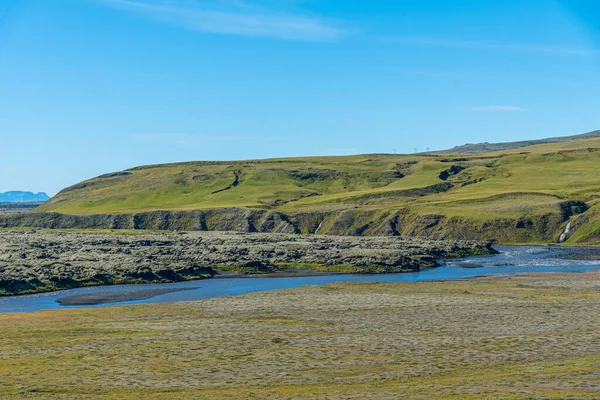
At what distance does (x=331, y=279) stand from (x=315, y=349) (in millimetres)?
58409

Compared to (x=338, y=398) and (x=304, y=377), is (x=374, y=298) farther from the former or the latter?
(x=338, y=398)

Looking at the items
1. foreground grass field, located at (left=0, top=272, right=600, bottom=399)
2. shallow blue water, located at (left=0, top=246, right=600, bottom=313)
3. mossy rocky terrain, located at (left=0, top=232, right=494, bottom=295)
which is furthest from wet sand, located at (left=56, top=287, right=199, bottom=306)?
foreground grass field, located at (left=0, top=272, right=600, bottom=399)

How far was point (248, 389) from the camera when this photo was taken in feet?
142

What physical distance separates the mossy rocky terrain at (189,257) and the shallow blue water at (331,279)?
4.38m

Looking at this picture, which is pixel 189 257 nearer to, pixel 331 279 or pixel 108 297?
pixel 331 279

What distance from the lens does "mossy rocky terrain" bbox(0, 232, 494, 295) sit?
105750 millimetres

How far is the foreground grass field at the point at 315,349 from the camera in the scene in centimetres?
4253

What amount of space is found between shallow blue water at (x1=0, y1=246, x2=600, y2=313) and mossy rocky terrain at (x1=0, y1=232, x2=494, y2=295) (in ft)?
14.4

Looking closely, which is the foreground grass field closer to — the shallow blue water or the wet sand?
the wet sand

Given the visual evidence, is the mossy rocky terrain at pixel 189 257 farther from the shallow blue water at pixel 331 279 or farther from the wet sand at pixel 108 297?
the wet sand at pixel 108 297

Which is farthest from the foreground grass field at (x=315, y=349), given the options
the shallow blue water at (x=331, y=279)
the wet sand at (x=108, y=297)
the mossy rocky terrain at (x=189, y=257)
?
the mossy rocky terrain at (x=189, y=257)

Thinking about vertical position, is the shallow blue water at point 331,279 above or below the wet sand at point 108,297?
below

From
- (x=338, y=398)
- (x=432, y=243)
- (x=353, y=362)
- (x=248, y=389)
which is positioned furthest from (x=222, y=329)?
(x=432, y=243)

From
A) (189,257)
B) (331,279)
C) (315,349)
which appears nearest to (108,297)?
(331,279)
